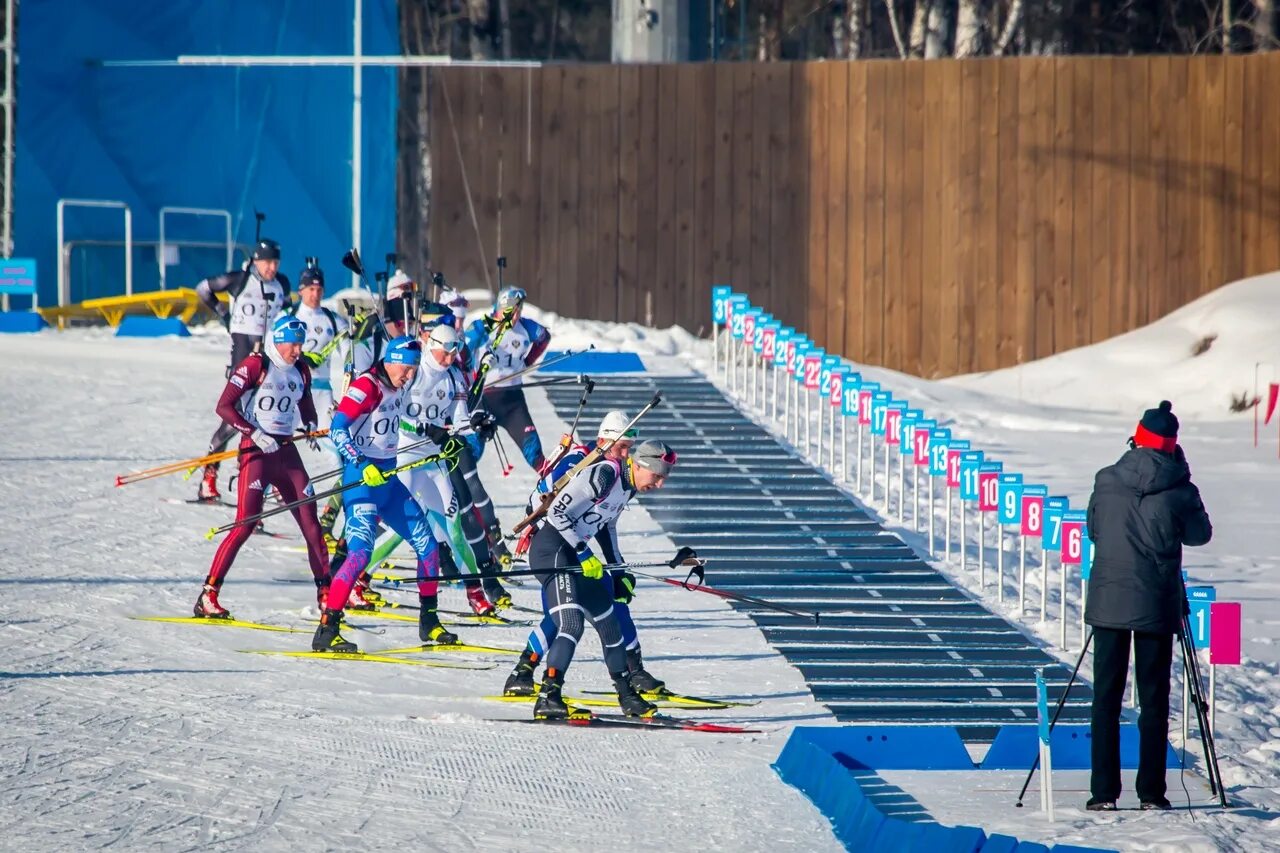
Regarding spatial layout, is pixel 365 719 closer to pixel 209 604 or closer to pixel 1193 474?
pixel 209 604

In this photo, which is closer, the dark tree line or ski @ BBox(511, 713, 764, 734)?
ski @ BBox(511, 713, 764, 734)

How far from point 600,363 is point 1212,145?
7.81 metres

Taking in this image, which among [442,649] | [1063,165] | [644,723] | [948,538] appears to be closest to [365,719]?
[644,723]

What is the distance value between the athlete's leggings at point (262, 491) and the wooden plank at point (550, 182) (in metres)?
13.6

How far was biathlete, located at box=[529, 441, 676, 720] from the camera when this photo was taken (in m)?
10.2

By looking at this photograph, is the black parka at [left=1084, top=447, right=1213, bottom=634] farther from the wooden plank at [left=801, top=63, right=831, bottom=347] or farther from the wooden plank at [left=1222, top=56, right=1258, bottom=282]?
the wooden plank at [left=1222, top=56, right=1258, bottom=282]

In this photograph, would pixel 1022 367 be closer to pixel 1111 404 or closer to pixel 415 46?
pixel 1111 404

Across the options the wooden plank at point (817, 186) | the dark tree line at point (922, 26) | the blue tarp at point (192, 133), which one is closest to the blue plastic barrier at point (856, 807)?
the wooden plank at point (817, 186)

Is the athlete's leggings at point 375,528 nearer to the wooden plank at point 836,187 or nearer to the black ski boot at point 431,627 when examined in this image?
the black ski boot at point 431,627

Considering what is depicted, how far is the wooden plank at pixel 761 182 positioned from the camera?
82.1 ft

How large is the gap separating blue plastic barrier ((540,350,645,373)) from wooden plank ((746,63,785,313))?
316 cm

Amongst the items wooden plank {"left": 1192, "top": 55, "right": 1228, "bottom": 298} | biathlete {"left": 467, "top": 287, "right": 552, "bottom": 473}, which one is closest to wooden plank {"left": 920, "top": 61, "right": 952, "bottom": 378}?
wooden plank {"left": 1192, "top": 55, "right": 1228, "bottom": 298}

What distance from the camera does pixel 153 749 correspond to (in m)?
9.13

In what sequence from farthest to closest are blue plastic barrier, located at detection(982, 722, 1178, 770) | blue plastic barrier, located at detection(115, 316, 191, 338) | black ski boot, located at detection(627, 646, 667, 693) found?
blue plastic barrier, located at detection(115, 316, 191, 338) < black ski boot, located at detection(627, 646, 667, 693) < blue plastic barrier, located at detection(982, 722, 1178, 770)
